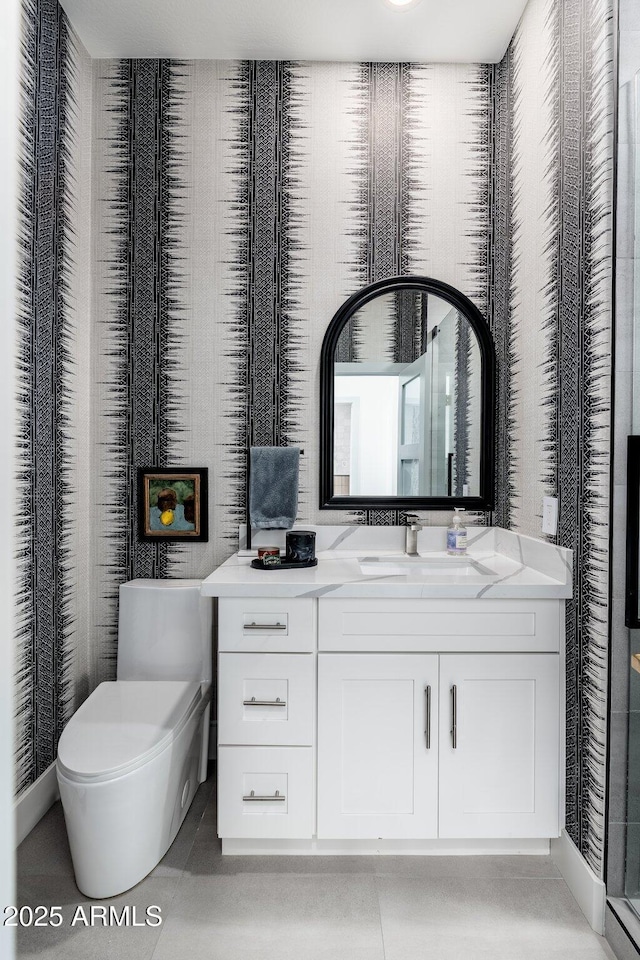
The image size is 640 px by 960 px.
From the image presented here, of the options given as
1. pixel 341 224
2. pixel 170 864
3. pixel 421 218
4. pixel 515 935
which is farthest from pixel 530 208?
pixel 170 864

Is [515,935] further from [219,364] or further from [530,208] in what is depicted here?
[530,208]

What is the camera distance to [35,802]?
1.96 m

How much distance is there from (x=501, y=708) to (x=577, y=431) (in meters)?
0.82

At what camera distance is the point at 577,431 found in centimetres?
168

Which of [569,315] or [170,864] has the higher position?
[569,315]

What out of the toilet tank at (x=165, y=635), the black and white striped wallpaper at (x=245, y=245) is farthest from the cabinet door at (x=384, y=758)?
the black and white striped wallpaper at (x=245, y=245)

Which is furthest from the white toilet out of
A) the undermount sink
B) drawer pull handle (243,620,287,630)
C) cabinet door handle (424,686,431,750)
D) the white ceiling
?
the white ceiling

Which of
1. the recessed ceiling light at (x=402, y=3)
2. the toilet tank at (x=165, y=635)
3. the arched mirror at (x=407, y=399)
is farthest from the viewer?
the arched mirror at (x=407, y=399)

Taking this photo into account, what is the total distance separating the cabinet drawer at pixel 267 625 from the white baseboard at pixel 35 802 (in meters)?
0.83

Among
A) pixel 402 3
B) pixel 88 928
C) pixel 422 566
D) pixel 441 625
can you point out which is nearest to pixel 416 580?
pixel 441 625

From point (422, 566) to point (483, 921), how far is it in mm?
1024

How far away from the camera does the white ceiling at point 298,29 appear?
205cm

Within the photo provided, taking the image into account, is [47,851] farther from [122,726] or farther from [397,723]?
[397,723]

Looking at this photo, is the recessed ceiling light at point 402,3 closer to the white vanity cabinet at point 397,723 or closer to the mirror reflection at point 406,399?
the mirror reflection at point 406,399
